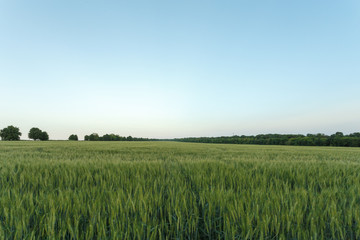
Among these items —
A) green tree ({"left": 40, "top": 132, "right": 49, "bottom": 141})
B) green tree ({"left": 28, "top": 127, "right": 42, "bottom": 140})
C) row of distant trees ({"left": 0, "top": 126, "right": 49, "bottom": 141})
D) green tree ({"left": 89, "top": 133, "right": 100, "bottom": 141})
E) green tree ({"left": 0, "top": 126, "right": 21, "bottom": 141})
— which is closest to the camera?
green tree ({"left": 0, "top": 126, "right": 21, "bottom": 141})

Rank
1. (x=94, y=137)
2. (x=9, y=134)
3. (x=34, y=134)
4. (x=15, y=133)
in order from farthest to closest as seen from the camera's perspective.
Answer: (x=94, y=137)
(x=34, y=134)
(x=15, y=133)
(x=9, y=134)

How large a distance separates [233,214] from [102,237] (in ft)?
2.78

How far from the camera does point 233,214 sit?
1119 mm

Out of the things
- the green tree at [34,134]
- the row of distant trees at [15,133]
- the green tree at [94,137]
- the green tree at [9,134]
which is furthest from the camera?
the green tree at [94,137]

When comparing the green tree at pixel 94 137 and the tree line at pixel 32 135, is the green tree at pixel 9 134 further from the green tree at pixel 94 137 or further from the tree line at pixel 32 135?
the green tree at pixel 94 137

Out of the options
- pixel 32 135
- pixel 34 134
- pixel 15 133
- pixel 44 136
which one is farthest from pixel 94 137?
pixel 15 133

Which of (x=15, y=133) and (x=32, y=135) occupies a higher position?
(x=15, y=133)

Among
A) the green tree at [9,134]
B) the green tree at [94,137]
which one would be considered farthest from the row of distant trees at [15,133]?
the green tree at [94,137]

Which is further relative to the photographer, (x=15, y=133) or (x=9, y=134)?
(x=15, y=133)

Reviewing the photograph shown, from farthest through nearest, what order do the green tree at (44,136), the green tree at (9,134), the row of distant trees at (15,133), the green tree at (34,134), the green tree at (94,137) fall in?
the green tree at (94,137)
the green tree at (44,136)
the green tree at (34,134)
the row of distant trees at (15,133)
the green tree at (9,134)

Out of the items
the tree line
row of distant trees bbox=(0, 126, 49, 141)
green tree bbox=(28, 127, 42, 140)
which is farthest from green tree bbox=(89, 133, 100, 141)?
green tree bbox=(28, 127, 42, 140)

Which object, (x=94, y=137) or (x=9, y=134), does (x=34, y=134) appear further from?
(x=94, y=137)

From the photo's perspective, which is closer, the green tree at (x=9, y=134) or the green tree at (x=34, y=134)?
the green tree at (x=9, y=134)

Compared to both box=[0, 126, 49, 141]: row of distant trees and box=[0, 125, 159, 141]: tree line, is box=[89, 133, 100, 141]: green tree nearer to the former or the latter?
box=[0, 125, 159, 141]: tree line
